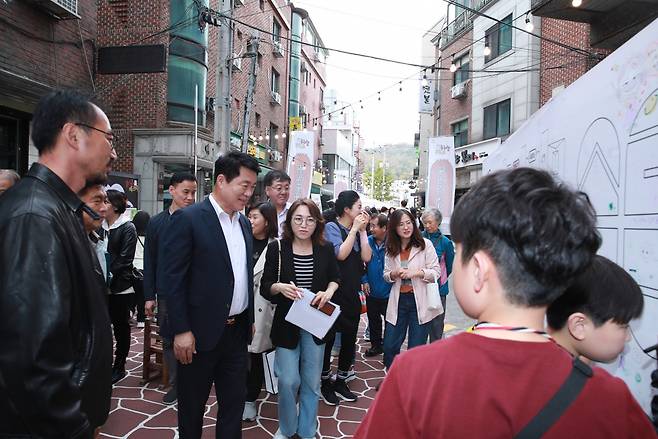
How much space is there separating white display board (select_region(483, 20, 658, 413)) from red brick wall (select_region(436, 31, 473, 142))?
19.2m

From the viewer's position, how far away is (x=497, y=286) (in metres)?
1.02

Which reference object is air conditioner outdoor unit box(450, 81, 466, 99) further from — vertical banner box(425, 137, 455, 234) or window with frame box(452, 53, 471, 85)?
vertical banner box(425, 137, 455, 234)

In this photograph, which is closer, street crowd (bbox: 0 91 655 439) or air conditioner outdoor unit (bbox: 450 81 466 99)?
street crowd (bbox: 0 91 655 439)

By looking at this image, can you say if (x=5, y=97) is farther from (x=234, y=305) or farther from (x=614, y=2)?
(x=614, y=2)

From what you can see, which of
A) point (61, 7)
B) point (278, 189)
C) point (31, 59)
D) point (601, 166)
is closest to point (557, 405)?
point (601, 166)

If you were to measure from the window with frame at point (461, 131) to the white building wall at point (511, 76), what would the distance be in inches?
46.5

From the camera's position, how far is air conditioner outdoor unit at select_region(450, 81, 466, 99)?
20.8 metres

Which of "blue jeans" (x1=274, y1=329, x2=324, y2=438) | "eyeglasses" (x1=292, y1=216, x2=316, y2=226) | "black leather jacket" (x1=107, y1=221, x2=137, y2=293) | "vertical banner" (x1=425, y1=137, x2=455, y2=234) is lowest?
"blue jeans" (x1=274, y1=329, x2=324, y2=438)

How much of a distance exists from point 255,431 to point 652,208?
326 cm

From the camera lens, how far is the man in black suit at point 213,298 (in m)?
2.57

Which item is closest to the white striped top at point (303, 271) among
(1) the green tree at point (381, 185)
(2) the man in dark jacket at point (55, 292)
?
(2) the man in dark jacket at point (55, 292)

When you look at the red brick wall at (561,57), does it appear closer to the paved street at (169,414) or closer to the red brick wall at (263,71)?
the red brick wall at (263,71)

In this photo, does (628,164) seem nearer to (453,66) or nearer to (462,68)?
(453,66)

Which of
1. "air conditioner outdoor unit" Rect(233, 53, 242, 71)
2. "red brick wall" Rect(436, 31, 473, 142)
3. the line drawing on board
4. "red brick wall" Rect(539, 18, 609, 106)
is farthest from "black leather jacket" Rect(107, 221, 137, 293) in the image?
"red brick wall" Rect(436, 31, 473, 142)
